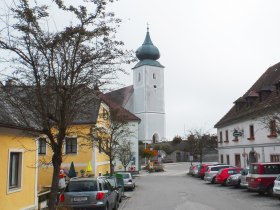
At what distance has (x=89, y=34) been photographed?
10773 millimetres

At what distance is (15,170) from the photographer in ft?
50.7

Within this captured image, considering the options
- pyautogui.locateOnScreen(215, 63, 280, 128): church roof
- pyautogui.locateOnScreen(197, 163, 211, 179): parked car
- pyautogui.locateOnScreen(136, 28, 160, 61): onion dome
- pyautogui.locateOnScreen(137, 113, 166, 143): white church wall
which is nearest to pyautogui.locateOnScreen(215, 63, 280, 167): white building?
pyautogui.locateOnScreen(215, 63, 280, 128): church roof

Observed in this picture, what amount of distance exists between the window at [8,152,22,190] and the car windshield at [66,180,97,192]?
2.57 m

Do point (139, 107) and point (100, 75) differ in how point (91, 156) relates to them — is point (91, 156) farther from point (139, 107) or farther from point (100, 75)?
point (139, 107)

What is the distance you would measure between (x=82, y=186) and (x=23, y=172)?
10.9 ft

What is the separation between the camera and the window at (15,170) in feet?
49.0

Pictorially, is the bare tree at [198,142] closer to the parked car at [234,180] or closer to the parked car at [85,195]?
the parked car at [234,180]

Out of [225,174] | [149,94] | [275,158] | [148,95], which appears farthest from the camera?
[149,94]

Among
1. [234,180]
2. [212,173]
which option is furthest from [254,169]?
[212,173]

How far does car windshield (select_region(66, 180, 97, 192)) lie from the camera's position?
14055 millimetres

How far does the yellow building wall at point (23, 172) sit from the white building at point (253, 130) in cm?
1524

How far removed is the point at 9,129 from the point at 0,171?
5.41ft

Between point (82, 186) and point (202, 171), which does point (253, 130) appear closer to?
point (202, 171)

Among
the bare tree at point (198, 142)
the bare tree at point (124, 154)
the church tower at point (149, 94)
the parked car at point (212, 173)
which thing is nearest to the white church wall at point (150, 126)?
the church tower at point (149, 94)
